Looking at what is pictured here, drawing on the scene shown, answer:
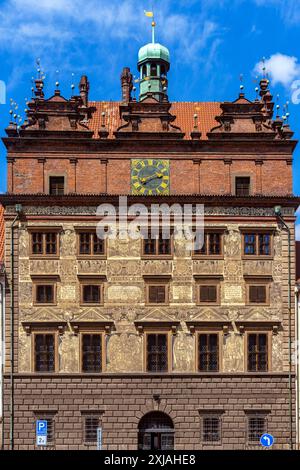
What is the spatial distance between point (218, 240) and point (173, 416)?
7.52 meters

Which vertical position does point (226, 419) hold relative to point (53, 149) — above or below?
below

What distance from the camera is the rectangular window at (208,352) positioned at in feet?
127

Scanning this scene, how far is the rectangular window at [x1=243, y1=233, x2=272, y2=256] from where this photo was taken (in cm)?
3925

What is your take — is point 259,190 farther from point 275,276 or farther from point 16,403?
point 16,403

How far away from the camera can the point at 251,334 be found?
127ft

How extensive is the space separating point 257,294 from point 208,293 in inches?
Answer: 81.0

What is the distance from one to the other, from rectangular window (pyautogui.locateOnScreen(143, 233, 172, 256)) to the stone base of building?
5.09 meters

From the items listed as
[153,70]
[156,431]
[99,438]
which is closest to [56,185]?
[153,70]

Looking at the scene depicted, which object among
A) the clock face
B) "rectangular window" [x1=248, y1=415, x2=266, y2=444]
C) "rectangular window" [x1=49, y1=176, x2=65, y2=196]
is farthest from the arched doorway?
"rectangular window" [x1=49, y1=176, x2=65, y2=196]

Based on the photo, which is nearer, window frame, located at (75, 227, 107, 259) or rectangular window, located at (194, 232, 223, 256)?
window frame, located at (75, 227, 107, 259)

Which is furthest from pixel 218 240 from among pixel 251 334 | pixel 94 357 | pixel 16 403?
pixel 16 403

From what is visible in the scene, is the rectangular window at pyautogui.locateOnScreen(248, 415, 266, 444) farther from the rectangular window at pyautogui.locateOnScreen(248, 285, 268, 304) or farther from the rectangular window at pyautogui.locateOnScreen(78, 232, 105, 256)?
the rectangular window at pyautogui.locateOnScreen(78, 232, 105, 256)
